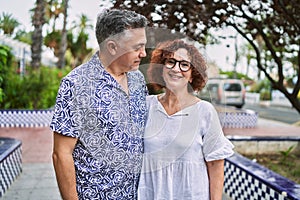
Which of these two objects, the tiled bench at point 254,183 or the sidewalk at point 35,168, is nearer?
the tiled bench at point 254,183

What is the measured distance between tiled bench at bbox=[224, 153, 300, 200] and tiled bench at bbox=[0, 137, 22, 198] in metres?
2.44

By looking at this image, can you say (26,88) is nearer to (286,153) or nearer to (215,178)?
(286,153)

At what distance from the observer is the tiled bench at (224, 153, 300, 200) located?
3279mm

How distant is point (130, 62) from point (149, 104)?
25 centimetres

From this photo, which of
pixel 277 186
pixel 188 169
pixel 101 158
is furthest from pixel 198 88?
pixel 277 186

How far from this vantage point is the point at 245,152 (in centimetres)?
747

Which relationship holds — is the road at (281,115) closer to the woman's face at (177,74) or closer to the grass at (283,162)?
the grass at (283,162)

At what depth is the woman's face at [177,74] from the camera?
1.77 metres

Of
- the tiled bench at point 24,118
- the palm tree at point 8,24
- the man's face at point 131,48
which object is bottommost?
the tiled bench at point 24,118

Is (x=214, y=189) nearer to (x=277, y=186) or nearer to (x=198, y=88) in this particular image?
(x=198, y=88)

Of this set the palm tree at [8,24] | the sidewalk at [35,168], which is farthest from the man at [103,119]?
the palm tree at [8,24]

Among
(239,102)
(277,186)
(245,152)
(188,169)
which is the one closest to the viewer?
(188,169)

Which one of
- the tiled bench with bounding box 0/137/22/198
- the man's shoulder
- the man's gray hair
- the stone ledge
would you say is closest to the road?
the stone ledge

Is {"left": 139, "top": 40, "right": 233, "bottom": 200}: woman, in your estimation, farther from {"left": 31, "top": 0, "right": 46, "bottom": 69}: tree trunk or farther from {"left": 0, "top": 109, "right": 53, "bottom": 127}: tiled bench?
{"left": 31, "top": 0, "right": 46, "bottom": 69}: tree trunk
